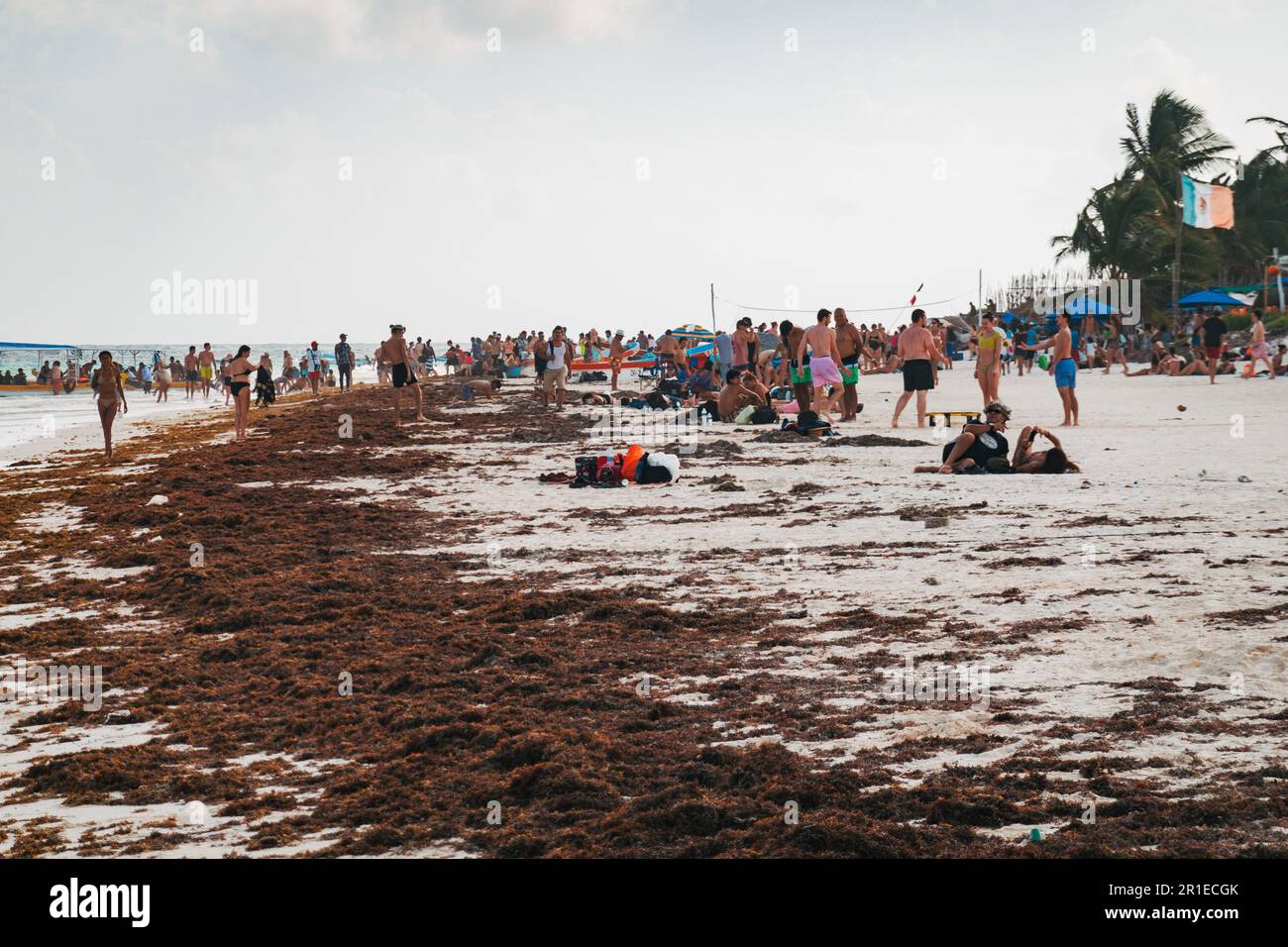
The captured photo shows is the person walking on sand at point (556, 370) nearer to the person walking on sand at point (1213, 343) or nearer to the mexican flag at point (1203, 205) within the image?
the person walking on sand at point (1213, 343)

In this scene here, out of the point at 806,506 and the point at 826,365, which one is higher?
the point at 826,365

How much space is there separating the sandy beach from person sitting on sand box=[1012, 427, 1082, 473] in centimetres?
38

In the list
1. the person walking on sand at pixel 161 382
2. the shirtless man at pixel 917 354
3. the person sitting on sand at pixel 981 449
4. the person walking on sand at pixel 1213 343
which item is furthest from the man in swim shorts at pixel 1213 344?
the person walking on sand at pixel 161 382

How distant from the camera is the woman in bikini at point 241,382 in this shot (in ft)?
68.6

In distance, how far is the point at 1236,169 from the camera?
5472cm

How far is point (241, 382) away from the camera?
21.4 meters

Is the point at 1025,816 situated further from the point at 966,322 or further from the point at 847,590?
the point at 966,322

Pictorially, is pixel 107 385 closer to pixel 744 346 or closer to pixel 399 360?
pixel 399 360

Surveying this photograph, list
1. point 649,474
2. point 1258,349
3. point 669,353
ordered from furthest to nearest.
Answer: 1. point 669,353
2. point 1258,349
3. point 649,474

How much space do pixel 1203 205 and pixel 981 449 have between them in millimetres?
34710

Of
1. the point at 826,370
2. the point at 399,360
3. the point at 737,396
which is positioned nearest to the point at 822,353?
the point at 826,370

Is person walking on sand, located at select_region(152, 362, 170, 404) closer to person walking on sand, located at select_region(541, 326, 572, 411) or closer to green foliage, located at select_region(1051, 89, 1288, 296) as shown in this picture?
person walking on sand, located at select_region(541, 326, 572, 411)
